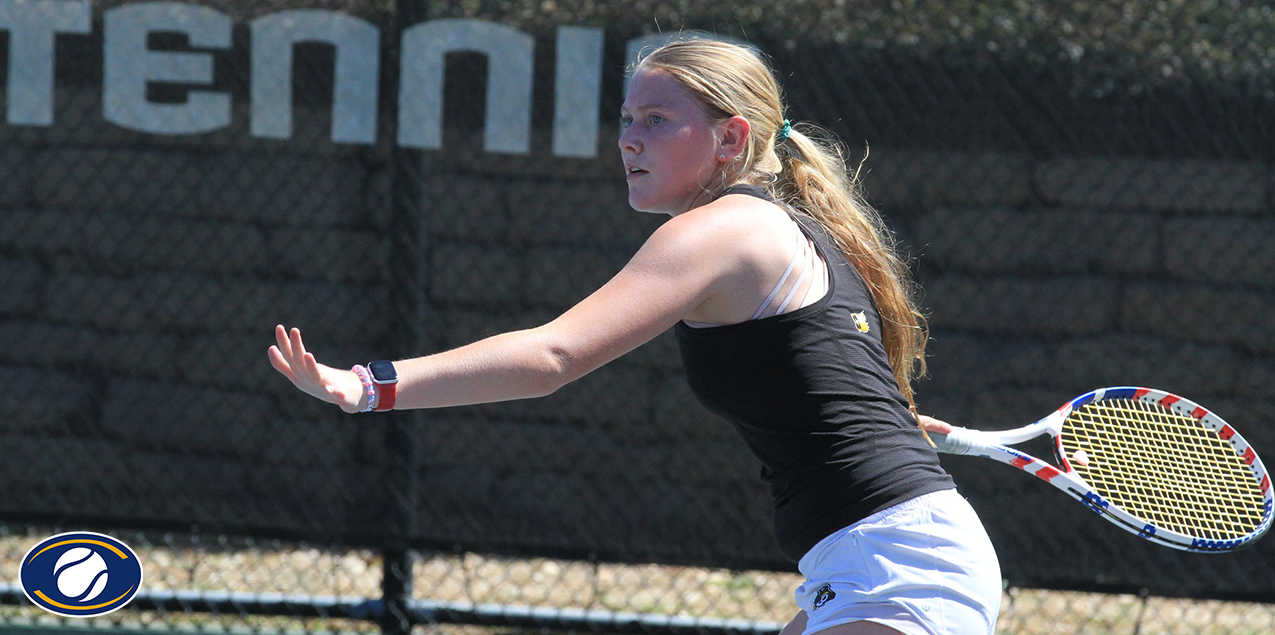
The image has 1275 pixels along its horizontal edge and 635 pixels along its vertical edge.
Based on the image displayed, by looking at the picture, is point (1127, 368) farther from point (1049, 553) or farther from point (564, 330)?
point (564, 330)

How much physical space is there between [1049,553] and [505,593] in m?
1.88

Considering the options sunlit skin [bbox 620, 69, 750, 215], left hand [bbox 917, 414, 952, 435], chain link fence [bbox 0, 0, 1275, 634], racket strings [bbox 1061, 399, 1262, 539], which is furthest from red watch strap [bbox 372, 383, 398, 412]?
chain link fence [bbox 0, 0, 1275, 634]

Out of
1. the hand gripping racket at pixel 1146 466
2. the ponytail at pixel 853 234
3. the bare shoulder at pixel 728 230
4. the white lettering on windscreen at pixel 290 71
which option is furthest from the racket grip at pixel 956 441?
the white lettering on windscreen at pixel 290 71

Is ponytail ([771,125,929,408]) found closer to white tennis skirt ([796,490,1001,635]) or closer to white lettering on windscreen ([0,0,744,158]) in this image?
white tennis skirt ([796,490,1001,635])

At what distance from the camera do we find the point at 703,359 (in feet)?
5.83

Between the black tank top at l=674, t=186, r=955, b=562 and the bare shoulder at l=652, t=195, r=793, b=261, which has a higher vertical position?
the bare shoulder at l=652, t=195, r=793, b=261

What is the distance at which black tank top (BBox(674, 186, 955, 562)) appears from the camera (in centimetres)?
173

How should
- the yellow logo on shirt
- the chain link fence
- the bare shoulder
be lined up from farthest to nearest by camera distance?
the chain link fence, the yellow logo on shirt, the bare shoulder

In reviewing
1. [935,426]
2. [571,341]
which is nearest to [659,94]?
[571,341]

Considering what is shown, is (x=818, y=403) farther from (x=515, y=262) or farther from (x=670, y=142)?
(x=515, y=262)

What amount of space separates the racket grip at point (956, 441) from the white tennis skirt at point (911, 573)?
1.34ft

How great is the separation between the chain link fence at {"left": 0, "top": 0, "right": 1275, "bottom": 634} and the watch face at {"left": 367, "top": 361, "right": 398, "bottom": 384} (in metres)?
2.28

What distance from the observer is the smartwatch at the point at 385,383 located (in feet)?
4.88

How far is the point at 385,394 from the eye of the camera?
58.6 inches
